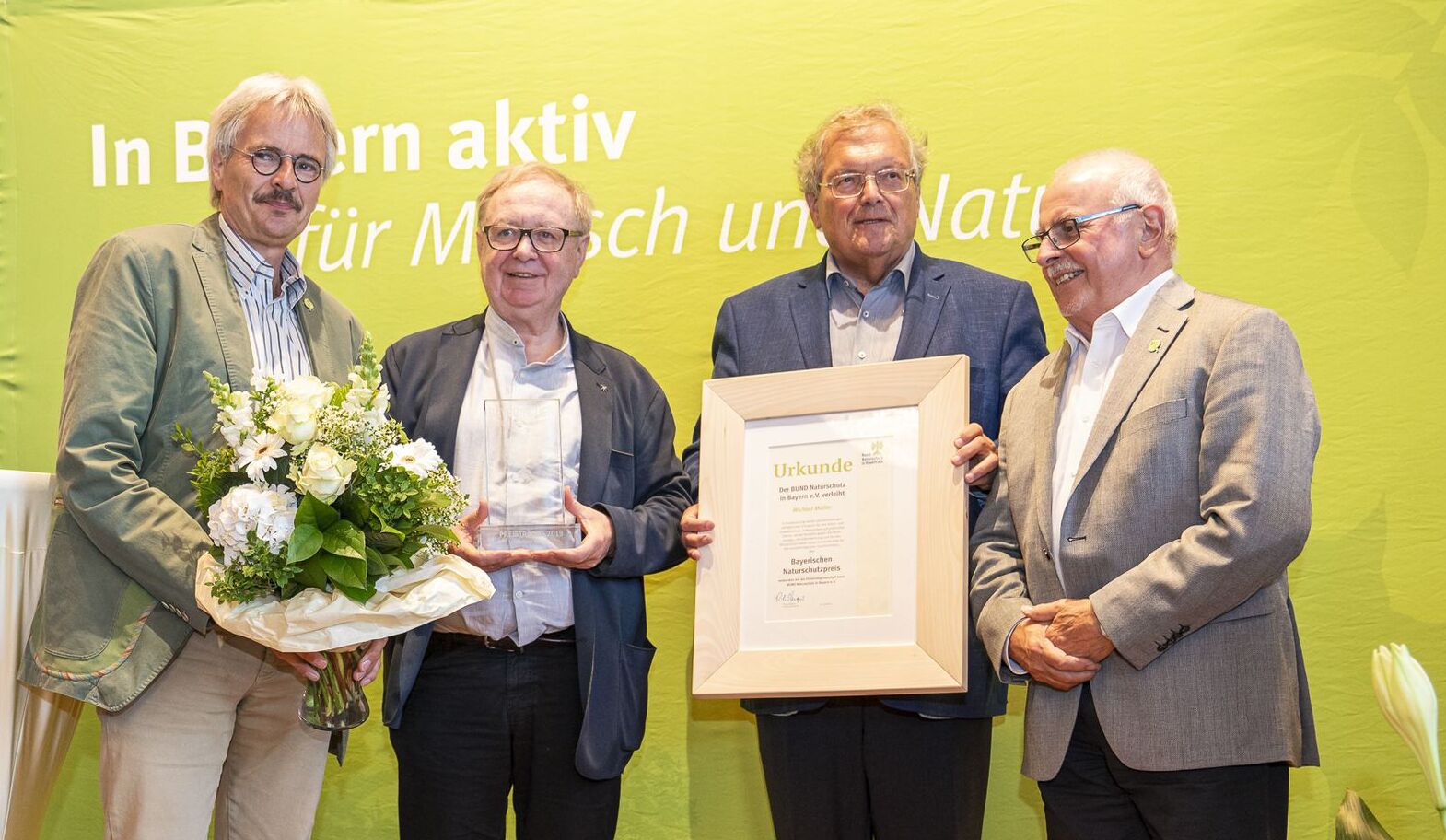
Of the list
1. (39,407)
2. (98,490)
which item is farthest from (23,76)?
(98,490)

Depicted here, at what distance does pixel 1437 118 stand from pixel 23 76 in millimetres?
4166

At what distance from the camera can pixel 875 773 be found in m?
2.64

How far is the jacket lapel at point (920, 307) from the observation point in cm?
281

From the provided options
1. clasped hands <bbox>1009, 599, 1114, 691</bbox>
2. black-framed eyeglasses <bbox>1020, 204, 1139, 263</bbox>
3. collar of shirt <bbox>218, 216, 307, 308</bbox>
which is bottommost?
clasped hands <bbox>1009, 599, 1114, 691</bbox>

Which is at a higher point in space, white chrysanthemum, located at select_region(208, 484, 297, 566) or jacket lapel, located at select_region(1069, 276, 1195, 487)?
jacket lapel, located at select_region(1069, 276, 1195, 487)

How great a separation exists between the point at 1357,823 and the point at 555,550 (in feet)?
5.29

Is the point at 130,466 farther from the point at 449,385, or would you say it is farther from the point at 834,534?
the point at 834,534

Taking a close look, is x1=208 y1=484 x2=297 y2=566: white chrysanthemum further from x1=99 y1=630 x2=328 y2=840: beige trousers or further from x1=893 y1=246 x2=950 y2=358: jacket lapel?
x1=893 y1=246 x2=950 y2=358: jacket lapel

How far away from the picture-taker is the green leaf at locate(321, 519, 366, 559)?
85.4 inches

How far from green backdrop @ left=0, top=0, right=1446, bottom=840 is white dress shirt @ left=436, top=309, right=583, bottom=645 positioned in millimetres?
977

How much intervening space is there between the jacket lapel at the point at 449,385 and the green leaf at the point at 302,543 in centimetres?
58

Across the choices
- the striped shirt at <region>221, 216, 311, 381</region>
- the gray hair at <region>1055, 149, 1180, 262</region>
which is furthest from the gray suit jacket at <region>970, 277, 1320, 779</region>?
the striped shirt at <region>221, 216, 311, 381</region>

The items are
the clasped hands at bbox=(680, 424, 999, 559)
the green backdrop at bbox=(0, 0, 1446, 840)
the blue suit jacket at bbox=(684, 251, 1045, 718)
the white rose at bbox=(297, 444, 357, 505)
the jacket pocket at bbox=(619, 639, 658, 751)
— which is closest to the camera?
the white rose at bbox=(297, 444, 357, 505)

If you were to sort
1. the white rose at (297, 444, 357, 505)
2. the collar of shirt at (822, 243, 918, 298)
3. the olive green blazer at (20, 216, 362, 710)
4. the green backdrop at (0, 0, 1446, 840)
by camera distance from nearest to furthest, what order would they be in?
the white rose at (297, 444, 357, 505), the olive green blazer at (20, 216, 362, 710), the collar of shirt at (822, 243, 918, 298), the green backdrop at (0, 0, 1446, 840)
